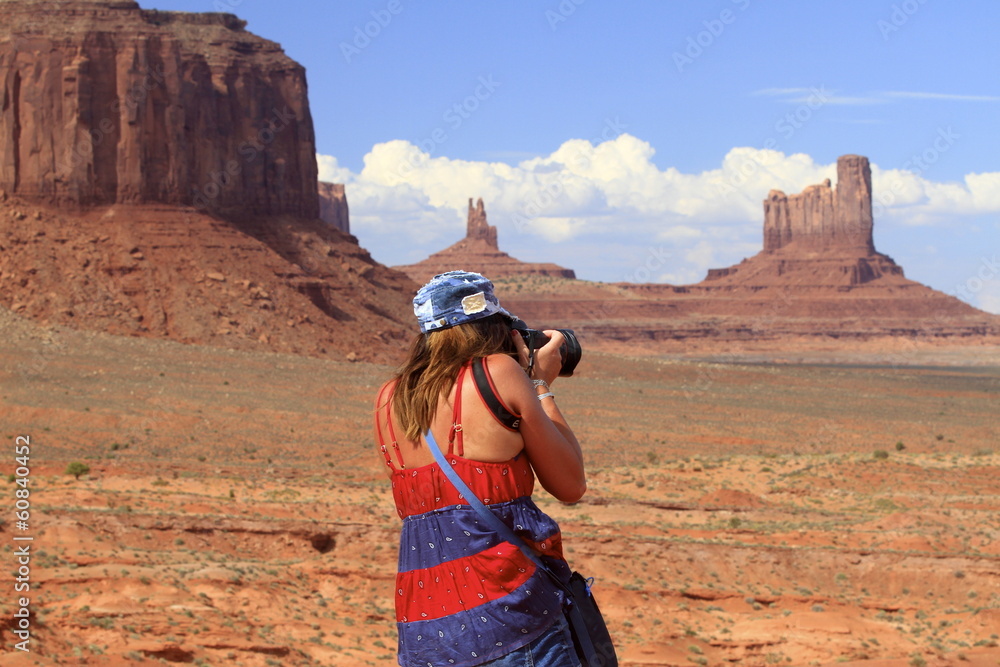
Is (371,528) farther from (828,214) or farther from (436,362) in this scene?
(828,214)

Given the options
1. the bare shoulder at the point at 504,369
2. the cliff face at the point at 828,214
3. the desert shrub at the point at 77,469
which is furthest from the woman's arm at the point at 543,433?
the cliff face at the point at 828,214

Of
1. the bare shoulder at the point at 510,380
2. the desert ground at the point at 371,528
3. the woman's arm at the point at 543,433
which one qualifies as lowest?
the desert ground at the point at 371,528

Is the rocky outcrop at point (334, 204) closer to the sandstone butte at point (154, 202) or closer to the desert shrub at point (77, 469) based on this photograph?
the sandstone butte at point (154, 202)

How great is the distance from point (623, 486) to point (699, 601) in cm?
1170

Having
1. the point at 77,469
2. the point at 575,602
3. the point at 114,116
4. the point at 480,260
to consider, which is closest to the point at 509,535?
the point at 575,602

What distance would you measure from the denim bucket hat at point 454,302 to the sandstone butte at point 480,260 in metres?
141

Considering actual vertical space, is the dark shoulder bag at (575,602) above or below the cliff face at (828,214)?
below

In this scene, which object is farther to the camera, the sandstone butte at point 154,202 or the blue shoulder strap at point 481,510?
the sandstone butte at point 154,202

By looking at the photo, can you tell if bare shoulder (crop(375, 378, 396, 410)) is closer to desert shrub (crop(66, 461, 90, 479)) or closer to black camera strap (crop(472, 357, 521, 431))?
black camera strap (crop(472, 357, 521, 431))

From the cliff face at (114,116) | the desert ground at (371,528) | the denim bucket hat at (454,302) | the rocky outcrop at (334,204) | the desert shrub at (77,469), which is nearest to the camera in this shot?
the denim bucket hat at (454,302)

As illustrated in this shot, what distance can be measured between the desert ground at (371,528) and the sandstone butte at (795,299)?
76.5m

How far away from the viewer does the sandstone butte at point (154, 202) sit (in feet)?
Answer: 165

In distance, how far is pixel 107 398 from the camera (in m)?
35.0

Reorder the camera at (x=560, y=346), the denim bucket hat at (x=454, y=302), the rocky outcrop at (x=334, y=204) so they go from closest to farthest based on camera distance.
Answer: the denim bucket hat at (x=454, y=302) < the camera at (x=560, y=346) < the rocky outcrop at (x=334, y=204)
